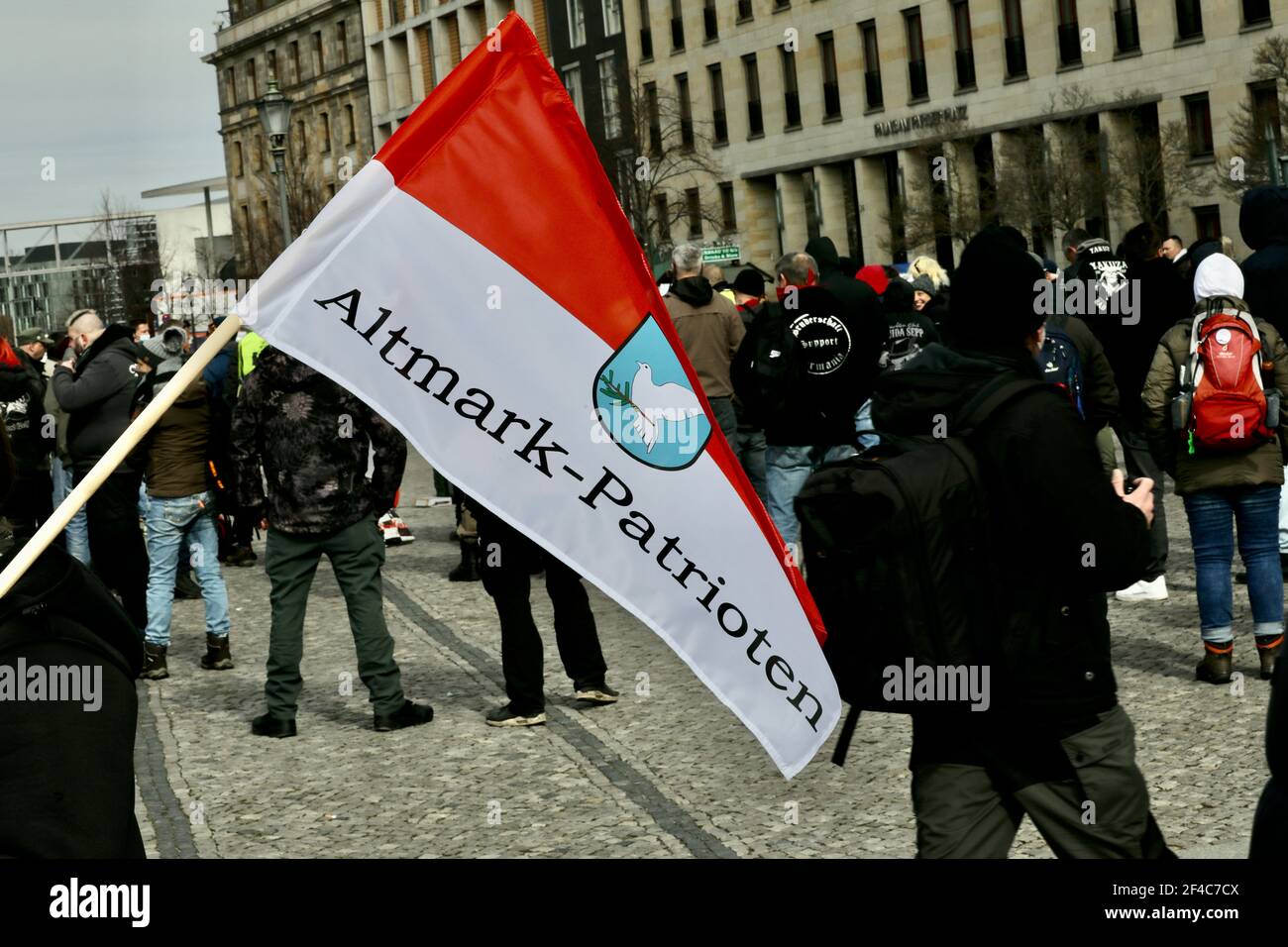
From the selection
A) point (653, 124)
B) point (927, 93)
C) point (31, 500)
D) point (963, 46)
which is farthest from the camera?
point (653, 124)

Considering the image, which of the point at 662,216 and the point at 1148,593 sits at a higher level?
the point at 662,216

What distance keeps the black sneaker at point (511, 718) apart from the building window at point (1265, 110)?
27.0 m

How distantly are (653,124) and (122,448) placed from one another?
185ft

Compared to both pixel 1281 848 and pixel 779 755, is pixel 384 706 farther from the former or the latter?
pixel 1281 848

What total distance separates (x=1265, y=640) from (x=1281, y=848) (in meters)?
6.20

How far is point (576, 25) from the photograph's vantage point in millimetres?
68312

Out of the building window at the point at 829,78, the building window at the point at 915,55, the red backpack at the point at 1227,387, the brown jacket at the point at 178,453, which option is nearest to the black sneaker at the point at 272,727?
the brown jacket at the point at 178,453

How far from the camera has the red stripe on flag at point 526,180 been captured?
4371mm

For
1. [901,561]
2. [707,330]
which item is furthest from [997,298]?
[707,330]

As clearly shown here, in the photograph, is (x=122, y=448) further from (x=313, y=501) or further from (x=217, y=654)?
(x=217, y=654)

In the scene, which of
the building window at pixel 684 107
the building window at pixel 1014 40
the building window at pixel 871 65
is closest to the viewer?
the building window at pixel 1014 40

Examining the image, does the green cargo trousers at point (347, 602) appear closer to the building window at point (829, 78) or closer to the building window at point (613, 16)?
the building window at point (829, 78)

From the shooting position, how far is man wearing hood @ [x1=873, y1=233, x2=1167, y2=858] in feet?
12.6
